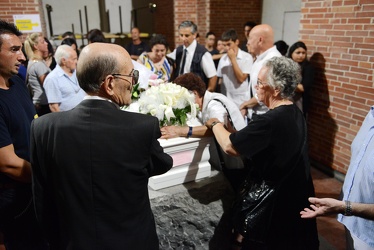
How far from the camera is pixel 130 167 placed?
1355 millimetres

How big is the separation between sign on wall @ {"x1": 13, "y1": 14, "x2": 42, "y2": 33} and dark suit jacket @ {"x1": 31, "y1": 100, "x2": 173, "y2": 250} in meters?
6.01

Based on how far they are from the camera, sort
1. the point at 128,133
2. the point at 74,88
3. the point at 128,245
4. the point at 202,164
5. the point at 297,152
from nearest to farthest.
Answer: the point at 128,133 < the point at 128,245 < the point at 297,152 < the point at 202,164 < the point at 74,88

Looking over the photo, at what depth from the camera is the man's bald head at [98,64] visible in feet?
4.19

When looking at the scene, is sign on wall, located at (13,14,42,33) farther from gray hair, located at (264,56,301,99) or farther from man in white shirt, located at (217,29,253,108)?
gray hair, located at (264,56,301,99)

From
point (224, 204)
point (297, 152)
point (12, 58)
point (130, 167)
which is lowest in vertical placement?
point (224, 204)

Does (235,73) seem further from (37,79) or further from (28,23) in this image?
(28,23)

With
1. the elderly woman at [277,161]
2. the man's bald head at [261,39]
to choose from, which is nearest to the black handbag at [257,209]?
the elderly woman at [277,161]

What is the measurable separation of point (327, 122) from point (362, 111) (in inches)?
24.5

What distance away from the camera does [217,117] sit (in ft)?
7.48

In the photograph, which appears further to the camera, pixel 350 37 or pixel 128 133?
pixel 350 37

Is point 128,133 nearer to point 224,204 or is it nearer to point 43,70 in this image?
point 224,204

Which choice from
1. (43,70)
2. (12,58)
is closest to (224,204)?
(12,58)

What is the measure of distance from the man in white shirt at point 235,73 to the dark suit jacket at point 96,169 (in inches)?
124

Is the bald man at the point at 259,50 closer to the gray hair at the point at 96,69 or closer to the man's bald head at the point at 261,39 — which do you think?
the man's bald head at the point at 261,39
